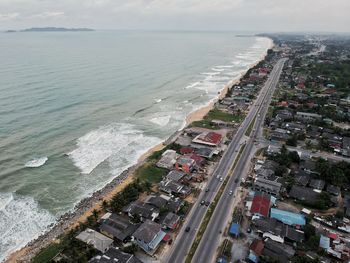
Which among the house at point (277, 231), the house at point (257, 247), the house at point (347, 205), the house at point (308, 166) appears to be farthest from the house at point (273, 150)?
the house at point (257, 247)

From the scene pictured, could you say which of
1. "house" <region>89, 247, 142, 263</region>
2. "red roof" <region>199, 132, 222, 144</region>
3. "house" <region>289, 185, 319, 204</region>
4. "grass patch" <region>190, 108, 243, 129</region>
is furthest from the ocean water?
"house" <region>289, 185, 319, 204</region>

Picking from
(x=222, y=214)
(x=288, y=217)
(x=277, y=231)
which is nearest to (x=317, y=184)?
(x=288, y=217)

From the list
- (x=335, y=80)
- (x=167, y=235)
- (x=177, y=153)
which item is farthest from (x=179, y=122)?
(x=335, y=80)

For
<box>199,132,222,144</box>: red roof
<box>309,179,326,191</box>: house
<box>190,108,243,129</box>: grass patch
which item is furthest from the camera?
<box>190,108,243,129</box>: grass patch

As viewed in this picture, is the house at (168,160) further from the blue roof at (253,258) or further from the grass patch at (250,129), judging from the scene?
the blue roof at (253,258)

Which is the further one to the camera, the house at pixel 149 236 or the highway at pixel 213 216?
the house at pixel 149 236

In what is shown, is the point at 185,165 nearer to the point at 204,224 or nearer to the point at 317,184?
the point at 204,224

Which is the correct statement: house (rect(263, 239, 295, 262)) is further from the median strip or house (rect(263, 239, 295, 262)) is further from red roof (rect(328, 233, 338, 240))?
the median strip
